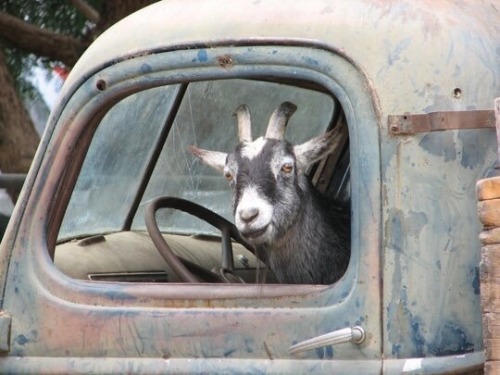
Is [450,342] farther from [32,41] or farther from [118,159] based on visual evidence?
[32,41]

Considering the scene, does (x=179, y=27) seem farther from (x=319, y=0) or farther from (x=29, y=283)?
(x=29, y=283)

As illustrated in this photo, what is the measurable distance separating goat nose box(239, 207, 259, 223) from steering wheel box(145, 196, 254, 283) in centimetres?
27

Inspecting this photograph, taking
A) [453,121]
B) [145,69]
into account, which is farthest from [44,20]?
[453,121]

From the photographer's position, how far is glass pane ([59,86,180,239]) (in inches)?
181

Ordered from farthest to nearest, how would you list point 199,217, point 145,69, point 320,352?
point 199,217 < point 145,69 < point 320,352

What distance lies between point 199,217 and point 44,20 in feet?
14.5

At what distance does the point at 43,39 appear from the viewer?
7770mm

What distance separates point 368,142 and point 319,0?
48cm

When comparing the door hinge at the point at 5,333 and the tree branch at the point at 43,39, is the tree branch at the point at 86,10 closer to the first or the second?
the tree branch at the point at 43,39

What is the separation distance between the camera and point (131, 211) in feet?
15.0

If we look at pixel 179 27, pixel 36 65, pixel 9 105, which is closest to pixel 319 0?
pixel 179 27

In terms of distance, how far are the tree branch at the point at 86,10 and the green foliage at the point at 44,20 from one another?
0.06m

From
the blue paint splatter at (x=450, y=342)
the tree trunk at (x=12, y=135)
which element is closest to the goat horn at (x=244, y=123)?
the blue paint splatter at (x=450, y=342)

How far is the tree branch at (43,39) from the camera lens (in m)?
7.74
